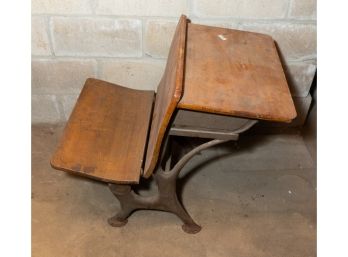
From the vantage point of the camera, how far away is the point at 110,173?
1583mm

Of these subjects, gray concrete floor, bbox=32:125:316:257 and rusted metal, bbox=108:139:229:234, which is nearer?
rusted metal, bbox=108:139:229:234

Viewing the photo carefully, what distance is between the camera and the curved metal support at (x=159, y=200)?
1.64 metres

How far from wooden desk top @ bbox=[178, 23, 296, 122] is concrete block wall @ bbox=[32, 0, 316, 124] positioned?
23 centimetres

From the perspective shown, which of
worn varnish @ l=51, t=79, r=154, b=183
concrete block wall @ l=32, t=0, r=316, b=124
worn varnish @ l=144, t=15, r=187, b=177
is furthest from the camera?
concrete block wall @ l=32, t=0, r=316, b=124

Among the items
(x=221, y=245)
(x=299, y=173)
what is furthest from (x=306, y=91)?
(x=221, y=245)

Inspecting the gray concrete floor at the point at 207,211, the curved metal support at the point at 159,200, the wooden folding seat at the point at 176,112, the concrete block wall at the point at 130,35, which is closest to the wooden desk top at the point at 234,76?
the wooden folding seat at the point at 176,112

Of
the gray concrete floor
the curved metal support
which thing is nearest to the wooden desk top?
the curved metal support

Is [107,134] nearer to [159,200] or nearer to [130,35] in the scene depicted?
[159,200]

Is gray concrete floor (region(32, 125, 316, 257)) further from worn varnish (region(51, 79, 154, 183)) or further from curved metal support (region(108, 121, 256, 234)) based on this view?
worn varnish (region(51, 79, 154, 183))

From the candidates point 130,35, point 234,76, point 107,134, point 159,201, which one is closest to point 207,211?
point 159,201

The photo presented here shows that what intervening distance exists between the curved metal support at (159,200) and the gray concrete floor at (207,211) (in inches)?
1.9

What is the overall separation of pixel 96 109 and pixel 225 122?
723 millimetres

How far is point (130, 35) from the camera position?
1.95 metres

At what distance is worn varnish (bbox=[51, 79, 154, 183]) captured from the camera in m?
1.59
